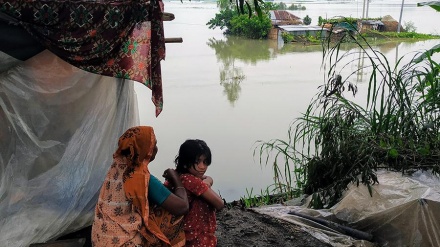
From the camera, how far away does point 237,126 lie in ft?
25.3

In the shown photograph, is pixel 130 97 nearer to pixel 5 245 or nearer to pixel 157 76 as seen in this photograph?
pixel 157 76

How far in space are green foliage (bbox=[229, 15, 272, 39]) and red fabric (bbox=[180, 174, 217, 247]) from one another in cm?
1767

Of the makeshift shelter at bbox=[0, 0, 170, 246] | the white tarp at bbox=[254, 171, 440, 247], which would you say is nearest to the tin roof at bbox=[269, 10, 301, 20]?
the white tarp at bbox=[254, 171, 440, 247]

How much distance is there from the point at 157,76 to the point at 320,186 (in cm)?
150

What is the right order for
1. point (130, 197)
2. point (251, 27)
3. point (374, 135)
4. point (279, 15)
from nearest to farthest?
1. point (130, 197)
2. point (374, 135)
3. point (251, 27)
4. point (279, 15)

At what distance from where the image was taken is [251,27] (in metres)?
19.5

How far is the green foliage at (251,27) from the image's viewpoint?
19156 millimetres

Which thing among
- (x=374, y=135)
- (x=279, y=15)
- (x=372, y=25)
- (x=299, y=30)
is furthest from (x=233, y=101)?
(x=279, y=15)

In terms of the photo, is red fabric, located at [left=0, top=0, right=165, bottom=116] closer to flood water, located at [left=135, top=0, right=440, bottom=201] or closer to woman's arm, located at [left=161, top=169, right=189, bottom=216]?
woman's arm, located at [left=161, top=169, right=189, bottom=216]

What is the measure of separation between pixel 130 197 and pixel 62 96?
65 cm

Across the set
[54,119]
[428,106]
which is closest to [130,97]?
[54,119]

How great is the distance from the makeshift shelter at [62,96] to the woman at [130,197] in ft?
1.38

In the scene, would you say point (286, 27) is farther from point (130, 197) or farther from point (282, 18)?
point (130, 197)

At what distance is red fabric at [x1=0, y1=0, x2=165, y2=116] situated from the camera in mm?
1759
